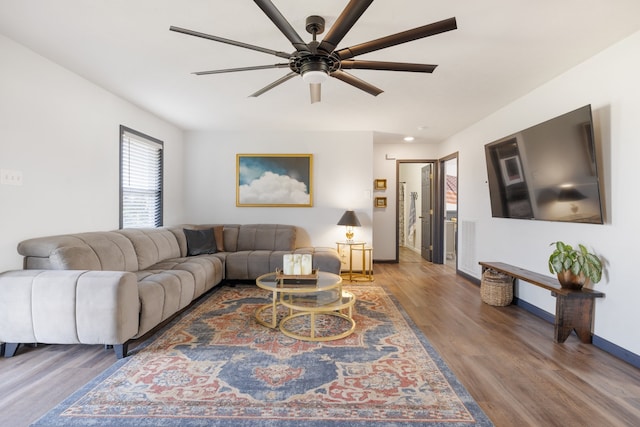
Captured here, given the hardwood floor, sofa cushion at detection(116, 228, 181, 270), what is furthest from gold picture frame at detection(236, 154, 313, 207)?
the hardwood floor

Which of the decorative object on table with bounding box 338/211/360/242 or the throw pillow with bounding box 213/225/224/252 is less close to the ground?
the decorative object on table with bounding box 338/211/360/242

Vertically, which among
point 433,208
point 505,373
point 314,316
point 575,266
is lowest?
point 505,373

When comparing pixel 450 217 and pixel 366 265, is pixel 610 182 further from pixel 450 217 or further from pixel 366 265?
pixel 450 217

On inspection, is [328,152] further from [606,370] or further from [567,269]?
[606,370]

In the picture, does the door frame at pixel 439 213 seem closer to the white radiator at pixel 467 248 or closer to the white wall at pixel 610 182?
the white radiator at pixel 467 248

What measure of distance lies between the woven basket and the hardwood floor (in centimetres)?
29

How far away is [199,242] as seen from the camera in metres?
4.39

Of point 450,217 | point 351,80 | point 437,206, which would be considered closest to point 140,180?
point 351,80

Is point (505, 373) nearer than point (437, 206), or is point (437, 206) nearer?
point (505, 373)

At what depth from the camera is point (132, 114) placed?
390 centimetres

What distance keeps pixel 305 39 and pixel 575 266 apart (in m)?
2.92

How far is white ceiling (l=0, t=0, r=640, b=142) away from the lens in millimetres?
1966

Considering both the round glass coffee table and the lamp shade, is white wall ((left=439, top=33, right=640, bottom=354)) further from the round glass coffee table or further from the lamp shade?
the lamp shade

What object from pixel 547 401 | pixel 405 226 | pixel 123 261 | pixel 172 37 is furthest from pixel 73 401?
pixel 405 226
